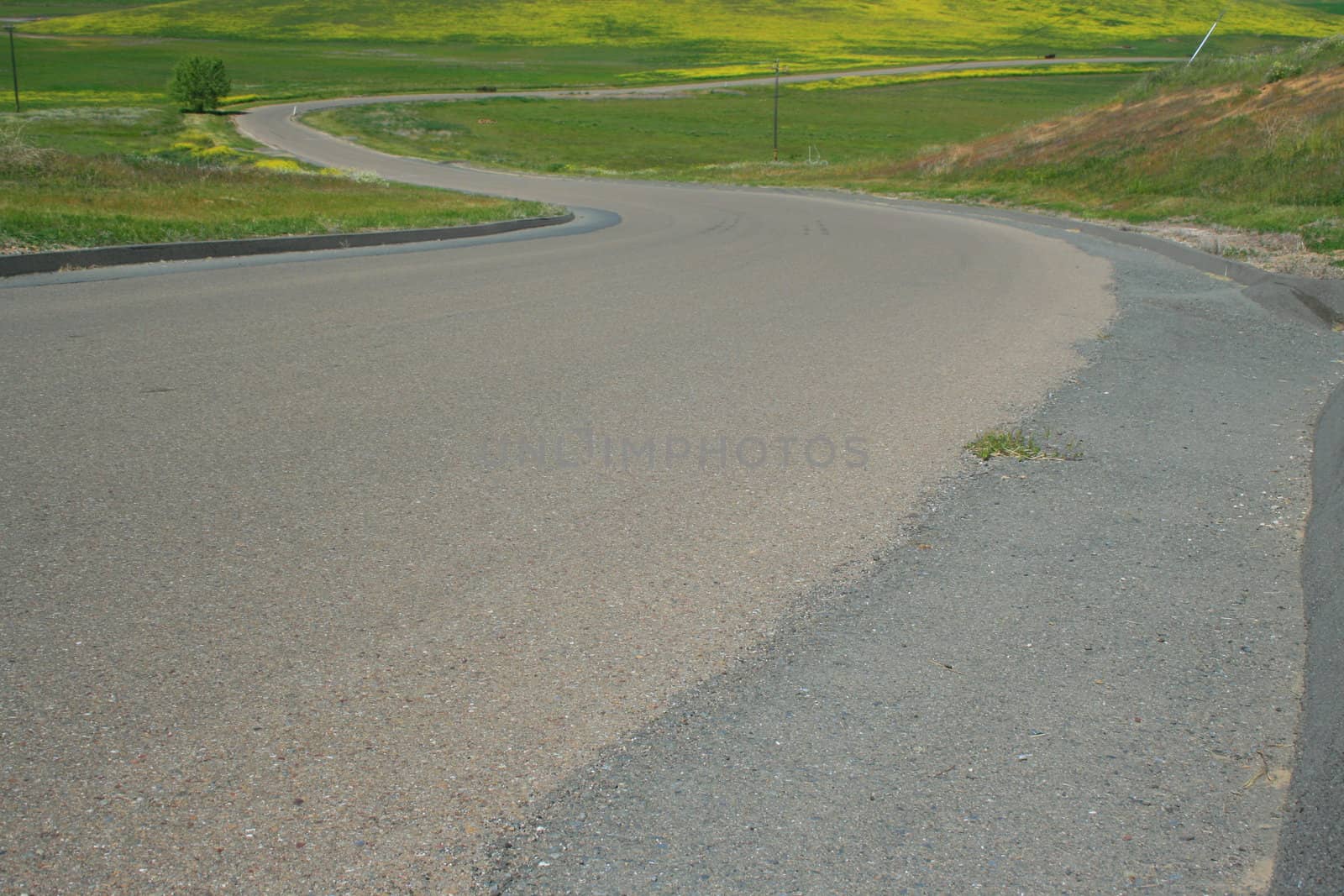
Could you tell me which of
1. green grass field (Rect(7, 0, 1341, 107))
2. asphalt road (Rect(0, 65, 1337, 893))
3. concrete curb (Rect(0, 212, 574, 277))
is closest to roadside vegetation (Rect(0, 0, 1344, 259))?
green grass field (Rect(7, 0, 1341, 107))

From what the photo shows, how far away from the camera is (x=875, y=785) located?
3.10 m

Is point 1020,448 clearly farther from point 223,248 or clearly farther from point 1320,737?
point 223,248

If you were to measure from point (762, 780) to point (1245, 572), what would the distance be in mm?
2502

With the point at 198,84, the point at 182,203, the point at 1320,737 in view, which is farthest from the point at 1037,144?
the point at 198,84

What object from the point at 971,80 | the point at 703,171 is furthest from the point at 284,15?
the point at 703,171

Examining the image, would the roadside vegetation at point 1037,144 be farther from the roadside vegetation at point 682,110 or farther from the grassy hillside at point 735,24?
the grassy hillside at point 735,24

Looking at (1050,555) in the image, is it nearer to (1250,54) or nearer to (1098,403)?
(1098,403)

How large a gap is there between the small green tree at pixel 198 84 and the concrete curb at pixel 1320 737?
251 ft

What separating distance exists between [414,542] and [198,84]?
75.8 meters

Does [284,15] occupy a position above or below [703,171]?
above

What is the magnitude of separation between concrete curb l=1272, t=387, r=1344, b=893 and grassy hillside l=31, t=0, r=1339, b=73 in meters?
109

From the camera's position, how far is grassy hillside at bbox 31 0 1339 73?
117000 millimetres

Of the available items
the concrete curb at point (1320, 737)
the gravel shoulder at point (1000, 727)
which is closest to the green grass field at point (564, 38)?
the gravel shoulder at point (1000, 727)

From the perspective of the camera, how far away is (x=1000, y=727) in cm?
341
